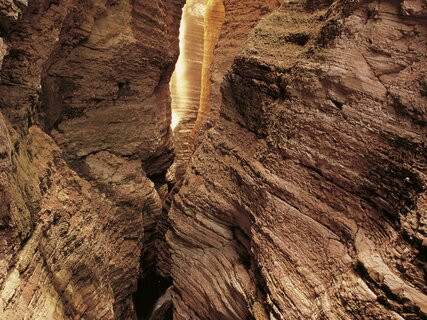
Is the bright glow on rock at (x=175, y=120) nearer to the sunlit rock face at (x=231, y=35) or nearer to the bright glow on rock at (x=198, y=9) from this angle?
the sunlit rock face at (x=231, y=35)

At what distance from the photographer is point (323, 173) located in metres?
2.72

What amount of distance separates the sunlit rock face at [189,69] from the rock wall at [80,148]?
11.3ft

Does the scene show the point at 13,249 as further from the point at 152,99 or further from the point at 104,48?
the point at 152,99

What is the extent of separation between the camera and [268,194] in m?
3.09

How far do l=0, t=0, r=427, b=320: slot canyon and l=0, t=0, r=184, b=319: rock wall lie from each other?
2 centimetres

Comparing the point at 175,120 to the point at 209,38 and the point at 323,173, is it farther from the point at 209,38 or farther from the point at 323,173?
the point at 323,173

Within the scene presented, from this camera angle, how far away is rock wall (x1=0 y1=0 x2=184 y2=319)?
8.66ft

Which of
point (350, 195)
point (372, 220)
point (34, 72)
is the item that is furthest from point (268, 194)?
point (34, 72)

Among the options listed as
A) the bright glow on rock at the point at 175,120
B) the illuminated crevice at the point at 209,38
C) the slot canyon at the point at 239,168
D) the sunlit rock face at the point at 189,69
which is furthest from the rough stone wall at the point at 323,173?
the sunlit rock face at the point at 189,69

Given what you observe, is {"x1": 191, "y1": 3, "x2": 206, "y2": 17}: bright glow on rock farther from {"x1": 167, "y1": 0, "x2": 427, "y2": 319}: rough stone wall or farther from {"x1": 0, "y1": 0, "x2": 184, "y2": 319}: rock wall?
{"x1": 167, "y1": 0, "x2": 427, "y2": 319}: rough stone wall

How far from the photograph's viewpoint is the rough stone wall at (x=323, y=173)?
7.08ft

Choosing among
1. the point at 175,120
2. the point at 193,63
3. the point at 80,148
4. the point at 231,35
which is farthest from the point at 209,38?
the point at 80,148

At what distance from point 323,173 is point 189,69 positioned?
901 centimetres

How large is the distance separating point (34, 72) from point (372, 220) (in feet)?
12.1
